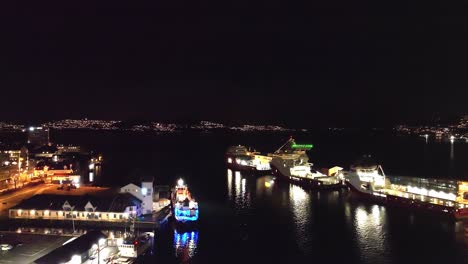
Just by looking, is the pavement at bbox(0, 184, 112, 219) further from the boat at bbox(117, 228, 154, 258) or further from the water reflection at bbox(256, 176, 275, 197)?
the water reflection at bbox(256, 176, 275, 197)

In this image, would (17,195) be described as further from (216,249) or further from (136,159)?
(136,159)

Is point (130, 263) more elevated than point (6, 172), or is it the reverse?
point (6, 172)

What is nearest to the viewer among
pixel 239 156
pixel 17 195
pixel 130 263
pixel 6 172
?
pixel 130 263

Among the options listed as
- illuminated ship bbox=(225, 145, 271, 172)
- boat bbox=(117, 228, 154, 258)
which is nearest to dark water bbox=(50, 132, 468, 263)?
boat bbox=(117, 228, 154, 258)

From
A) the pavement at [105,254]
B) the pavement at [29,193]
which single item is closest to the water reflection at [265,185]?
the pavement at [29,193]

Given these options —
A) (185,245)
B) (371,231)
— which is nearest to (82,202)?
(185,245)

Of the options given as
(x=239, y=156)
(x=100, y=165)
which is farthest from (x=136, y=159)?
(x=239, y=156)
